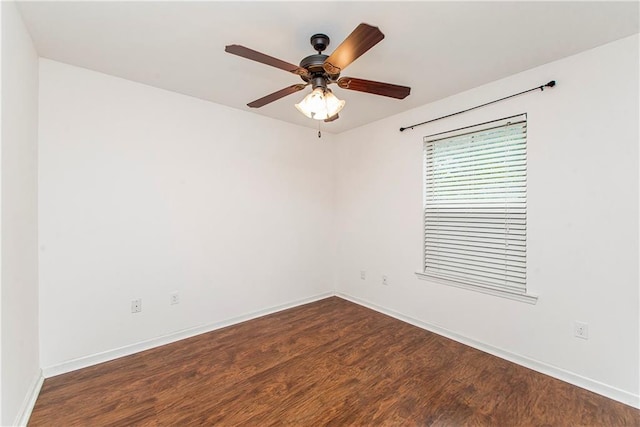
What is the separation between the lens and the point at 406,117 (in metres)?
3.36

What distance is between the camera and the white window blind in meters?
2.49

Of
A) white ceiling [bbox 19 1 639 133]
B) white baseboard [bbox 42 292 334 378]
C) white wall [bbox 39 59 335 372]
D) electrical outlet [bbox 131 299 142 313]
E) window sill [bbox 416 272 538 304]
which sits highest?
white ceiling [bbox 19 1 639 133]

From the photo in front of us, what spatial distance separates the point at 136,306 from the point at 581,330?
375cm

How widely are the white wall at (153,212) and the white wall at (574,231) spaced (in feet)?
6.48

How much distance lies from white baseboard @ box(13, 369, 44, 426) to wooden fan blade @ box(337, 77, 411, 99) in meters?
2.85

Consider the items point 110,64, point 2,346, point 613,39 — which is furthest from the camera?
point 110,64

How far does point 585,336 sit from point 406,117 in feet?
8.55

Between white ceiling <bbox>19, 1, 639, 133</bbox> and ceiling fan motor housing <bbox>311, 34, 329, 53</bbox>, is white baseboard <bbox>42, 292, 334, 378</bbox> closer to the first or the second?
white ceiling <bbox>19, 1, 639, 133</bbox>

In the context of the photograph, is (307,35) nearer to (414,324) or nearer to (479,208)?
(479,208)

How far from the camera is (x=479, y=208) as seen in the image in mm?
2754

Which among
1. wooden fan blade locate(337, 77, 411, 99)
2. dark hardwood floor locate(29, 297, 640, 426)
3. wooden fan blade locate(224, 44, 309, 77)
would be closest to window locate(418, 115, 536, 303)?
dark hardwood floor locate(29, 297, 640, 426)

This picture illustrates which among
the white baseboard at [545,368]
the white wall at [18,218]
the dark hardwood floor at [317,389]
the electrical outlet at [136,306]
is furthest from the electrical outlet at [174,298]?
the white baseboard at [545,368]

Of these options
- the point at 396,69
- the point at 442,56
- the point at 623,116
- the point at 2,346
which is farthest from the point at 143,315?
the point at 623,116

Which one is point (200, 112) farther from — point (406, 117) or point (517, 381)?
point (517, 381)
